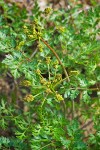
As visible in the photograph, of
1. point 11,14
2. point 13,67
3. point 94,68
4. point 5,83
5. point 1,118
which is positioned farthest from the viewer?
point 5,83

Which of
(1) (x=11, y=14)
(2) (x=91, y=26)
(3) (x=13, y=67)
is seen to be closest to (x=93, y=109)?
(2) (x=91, y=26)

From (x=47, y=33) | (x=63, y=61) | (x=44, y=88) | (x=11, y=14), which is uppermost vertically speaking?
(x=11, y=14)

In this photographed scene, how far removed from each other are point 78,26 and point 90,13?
1.45 ft

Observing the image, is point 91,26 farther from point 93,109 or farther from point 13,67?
point 13,67

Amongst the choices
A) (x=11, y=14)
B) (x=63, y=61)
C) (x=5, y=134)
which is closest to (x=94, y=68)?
(x=63, y=61)

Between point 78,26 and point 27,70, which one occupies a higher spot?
point 78,26

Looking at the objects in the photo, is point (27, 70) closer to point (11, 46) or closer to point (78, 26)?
point (11, 46)

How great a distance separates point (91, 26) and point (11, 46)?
0.73 metres

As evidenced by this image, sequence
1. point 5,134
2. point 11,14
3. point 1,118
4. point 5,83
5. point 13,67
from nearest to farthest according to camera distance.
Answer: point 13,67 < point 1,118 < point 11,14 < point 5,134 < point 5,83

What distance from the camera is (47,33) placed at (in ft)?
8.55

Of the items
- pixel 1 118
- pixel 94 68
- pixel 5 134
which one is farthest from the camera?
pixel 5 134

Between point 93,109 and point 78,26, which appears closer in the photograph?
point 93,109

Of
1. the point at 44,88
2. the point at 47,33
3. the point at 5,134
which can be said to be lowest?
the point at 5,134

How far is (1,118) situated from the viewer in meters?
2.64
